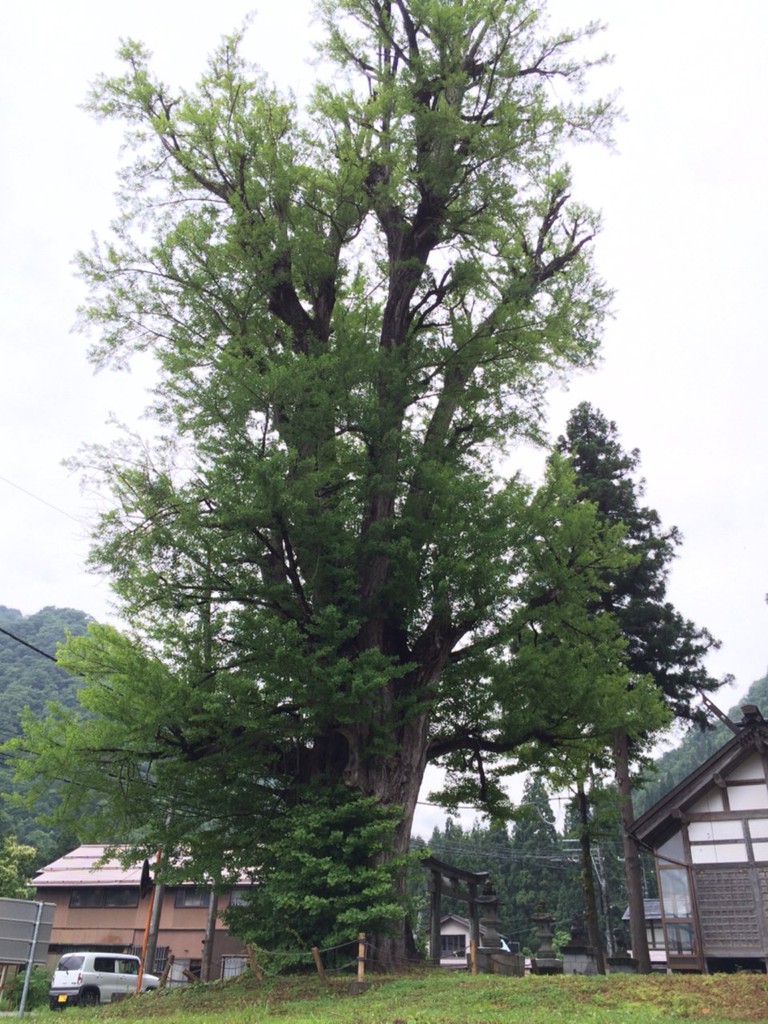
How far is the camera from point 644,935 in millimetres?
19875

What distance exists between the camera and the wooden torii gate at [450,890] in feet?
56.7

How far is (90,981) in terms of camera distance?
21750 mm

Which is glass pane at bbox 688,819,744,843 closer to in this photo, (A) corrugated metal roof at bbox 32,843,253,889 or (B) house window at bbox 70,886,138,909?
(A) corrugated metal roof at bbox 32,843,253,889

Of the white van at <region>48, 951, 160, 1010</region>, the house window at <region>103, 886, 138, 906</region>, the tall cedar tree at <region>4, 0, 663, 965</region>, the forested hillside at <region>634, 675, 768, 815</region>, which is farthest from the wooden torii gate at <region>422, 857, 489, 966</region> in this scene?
the forested hillside at <region>634, 675, 768, 815</region>

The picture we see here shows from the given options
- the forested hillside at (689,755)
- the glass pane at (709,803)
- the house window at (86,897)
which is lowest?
the house window at (86,897)

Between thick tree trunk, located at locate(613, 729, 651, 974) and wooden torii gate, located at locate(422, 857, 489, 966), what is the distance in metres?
3.73

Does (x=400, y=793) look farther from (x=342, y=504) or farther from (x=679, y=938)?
(x=679, y=938)

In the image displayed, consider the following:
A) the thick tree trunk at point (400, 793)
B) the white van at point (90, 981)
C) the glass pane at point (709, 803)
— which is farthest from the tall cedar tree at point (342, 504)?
the white van at point (90, 981)

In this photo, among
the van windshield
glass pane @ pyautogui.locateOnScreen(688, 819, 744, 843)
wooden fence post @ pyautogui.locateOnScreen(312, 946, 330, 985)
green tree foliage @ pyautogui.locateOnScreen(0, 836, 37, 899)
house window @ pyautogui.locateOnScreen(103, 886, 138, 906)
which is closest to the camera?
wooden fence post @ pyautogui.locateOnScreen(312, 946, 330, 985)

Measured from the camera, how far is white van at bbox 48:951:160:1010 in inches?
832

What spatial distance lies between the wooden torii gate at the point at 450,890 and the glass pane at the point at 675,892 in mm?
4078

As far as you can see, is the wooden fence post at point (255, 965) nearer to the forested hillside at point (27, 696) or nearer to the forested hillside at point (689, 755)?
the forested hillside at point (27, 696)

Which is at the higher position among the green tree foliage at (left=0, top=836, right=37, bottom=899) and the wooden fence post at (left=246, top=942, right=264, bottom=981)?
the green tree foliage at (left=0, top=836, right=37, bottom=899)

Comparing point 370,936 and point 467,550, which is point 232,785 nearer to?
point 370,936
